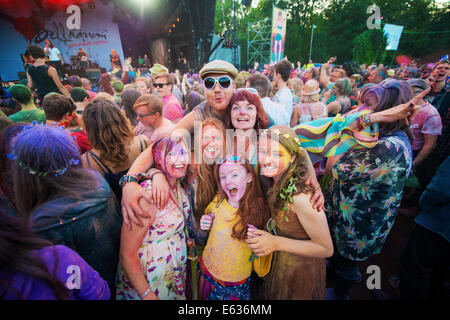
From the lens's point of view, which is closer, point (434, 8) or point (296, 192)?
point (296, 192)

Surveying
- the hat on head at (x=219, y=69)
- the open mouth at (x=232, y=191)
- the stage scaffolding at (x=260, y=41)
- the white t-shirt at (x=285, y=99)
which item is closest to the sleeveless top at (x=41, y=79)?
the hat on head at (x=219, y=69)

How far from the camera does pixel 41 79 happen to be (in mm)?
4320

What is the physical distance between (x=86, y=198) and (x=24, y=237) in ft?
1.53

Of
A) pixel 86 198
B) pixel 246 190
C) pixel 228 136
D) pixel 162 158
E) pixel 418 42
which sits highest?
pixel 418 42

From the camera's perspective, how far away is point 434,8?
18953 mm

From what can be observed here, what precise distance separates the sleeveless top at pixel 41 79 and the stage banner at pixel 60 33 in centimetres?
926

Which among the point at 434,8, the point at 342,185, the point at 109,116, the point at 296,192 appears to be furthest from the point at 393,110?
the point at 434,8

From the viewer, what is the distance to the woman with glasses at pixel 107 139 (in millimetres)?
1930

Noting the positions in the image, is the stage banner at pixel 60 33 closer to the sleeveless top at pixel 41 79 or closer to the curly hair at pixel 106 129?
the sleeveless top at pixel 41 79

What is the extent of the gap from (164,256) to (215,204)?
0.56m

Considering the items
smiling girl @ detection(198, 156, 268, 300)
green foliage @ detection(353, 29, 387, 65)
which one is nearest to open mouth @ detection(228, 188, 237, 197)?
smiling girl @ detection(198, 156, 268, 300)

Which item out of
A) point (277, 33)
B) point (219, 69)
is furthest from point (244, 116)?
point (277, 33)

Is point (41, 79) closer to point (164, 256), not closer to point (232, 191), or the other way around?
point (164, 256)

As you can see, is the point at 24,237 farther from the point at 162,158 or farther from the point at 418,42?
the point at 418,42
